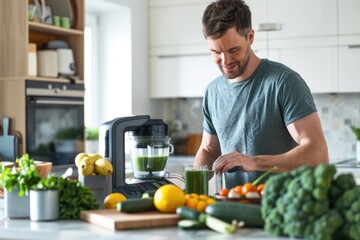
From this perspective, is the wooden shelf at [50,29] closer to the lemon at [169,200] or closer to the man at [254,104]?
the man at [254,104]

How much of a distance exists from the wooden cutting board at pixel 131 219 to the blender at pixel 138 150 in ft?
1.73

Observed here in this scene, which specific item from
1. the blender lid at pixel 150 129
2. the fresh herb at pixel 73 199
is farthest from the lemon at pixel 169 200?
the blender lid at pixel 150 129

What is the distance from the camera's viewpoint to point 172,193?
6.38ft

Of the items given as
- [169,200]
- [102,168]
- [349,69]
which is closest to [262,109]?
[102,168]

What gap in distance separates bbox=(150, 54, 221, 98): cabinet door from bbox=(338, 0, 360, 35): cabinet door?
1001 millimetres

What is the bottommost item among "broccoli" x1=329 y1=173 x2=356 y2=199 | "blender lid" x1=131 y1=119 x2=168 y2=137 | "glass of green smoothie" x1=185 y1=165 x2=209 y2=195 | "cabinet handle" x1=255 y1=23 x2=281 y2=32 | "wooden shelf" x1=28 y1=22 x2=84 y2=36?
"glass of green smoothie" x1=185 y1=165 x2=209 y2=195

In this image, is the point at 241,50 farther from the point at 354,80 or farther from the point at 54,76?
the point at 354,80

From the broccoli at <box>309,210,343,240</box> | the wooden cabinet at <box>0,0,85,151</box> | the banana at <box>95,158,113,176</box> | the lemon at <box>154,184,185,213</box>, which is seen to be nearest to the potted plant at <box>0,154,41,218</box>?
the banana at <box>95,158,113,176</box>

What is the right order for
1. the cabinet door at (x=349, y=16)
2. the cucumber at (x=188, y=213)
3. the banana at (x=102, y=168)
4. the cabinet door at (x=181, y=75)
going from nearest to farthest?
the cucumber at (x=188, y=213) < the banana at (x=102, y=168) < the cabinet door at (x=349, y=16) < the cabinet door at (x=181, y=75)

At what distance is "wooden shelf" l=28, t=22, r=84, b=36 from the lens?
4.15m

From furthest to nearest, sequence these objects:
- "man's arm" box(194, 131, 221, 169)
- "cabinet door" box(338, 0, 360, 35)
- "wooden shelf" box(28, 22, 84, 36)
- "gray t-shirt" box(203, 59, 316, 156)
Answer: "cabinet door" box(338, 0, 360, 35)
"wooden shelf" box(28, 22, 84, 36)
"man's arm" box(194, 131, 221, 169)
"gray t-shirt" box(203, 59, 316, 156)

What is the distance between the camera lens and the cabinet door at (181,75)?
17.1ft

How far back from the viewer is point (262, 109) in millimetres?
2787

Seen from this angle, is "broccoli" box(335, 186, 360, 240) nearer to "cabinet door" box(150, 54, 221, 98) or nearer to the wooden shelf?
the wooden shelf
